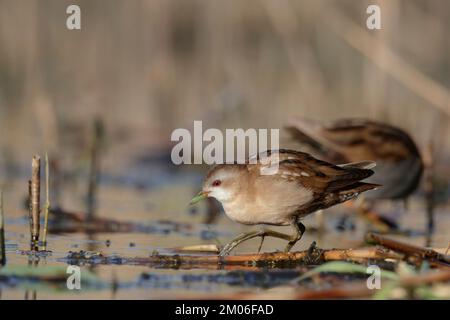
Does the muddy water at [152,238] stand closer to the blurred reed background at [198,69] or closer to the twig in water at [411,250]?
the twig in water at [411,250]

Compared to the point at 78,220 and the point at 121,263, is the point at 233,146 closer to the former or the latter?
the point at 78,220

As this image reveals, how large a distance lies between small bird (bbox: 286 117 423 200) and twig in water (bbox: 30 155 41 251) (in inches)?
108

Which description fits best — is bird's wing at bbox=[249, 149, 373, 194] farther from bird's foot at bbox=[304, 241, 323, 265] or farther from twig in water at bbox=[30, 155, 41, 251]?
twig in water at bbox=[30, 155, 41, 251]

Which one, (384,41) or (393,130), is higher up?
(384,41)

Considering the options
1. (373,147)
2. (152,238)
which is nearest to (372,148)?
(373,147)

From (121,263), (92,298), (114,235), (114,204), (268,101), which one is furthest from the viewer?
(268,101)

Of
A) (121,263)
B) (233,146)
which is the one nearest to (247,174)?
(121,263)

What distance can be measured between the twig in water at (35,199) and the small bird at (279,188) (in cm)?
102

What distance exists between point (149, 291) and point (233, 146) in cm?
580

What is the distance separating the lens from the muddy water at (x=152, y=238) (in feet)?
17.7

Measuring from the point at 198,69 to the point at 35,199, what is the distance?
308 inches

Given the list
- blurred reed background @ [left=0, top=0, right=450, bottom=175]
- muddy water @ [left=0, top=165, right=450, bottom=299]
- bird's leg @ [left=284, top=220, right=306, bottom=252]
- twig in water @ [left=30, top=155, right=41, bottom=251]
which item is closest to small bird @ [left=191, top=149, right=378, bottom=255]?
bird's leg @ [left=284, top=220, right=306, bottom=252]

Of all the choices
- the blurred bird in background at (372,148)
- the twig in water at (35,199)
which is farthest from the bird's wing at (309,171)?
the blurred bird in background at (372,148)

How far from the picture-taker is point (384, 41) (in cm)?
988
